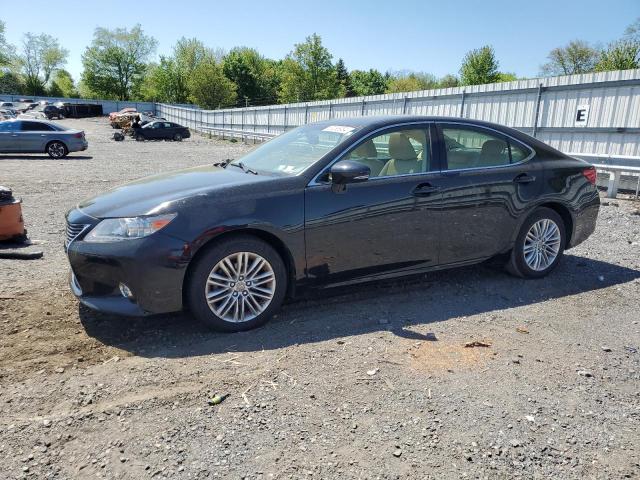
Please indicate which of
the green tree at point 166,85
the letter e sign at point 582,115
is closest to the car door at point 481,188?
the letter e sign at point 582,115

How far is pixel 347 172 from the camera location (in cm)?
403

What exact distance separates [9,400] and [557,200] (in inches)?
199

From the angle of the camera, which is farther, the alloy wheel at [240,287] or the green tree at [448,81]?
the green tree at [448,81]

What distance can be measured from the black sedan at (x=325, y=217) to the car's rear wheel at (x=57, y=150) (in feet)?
61.6

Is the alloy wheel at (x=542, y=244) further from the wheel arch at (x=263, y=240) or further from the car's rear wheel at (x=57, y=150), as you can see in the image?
the car's rear wheel at (x=57, y=150)

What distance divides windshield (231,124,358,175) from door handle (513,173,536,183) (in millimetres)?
1769

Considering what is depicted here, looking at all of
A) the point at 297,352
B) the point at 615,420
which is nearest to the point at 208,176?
the point at 297,352

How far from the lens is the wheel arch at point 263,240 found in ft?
12.5

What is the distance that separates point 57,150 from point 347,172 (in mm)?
20545

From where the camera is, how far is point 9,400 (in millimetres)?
2994

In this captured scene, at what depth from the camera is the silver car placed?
20.0 m

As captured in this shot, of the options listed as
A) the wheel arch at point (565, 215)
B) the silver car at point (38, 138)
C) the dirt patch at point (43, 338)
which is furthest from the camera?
the silver car at point (38, 138)

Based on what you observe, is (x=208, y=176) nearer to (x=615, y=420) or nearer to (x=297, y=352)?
(x=297, y=352)

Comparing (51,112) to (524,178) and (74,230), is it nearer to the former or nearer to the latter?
(74,230)
